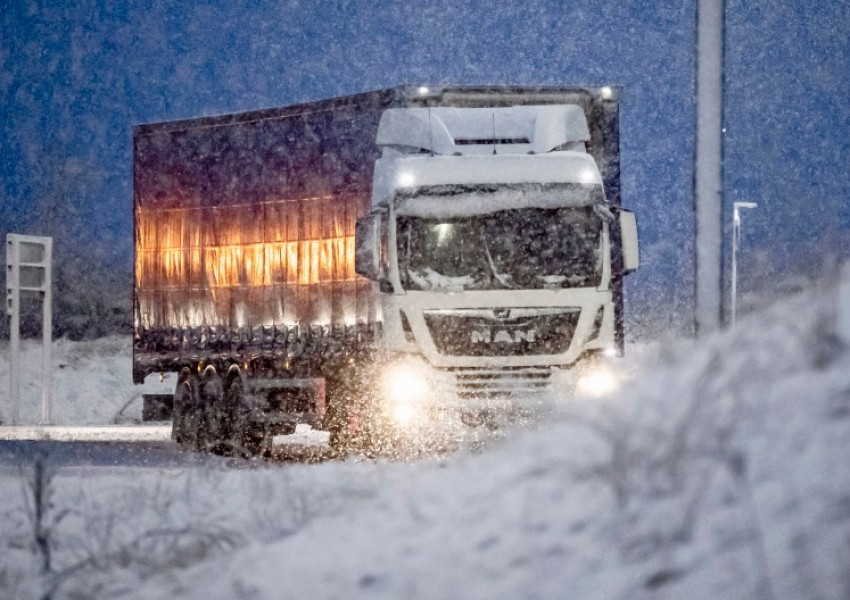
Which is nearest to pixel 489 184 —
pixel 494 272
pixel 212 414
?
pixel 494 272

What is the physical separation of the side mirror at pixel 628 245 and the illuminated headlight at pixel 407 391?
2.44 meters

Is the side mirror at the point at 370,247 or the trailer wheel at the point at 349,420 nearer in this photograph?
the side mirror at the point at 370,247

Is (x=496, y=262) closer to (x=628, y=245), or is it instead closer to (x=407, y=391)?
(x=628, y=245)

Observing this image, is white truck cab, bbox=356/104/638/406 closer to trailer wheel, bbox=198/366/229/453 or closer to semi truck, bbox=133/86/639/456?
semi truck, bbox=133/86/639/456

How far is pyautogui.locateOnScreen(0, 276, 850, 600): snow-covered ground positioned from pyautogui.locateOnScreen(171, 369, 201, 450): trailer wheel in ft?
37.0

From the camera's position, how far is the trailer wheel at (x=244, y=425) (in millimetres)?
17078

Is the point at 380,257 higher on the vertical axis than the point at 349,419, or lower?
higher

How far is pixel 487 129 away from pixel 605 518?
1035cm

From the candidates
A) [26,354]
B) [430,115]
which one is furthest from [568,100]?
[26,354]

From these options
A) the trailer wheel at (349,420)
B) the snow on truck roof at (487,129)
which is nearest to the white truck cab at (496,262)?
the snow on truck roof at (487,129)

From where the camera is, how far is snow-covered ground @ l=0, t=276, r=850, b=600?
3867mm

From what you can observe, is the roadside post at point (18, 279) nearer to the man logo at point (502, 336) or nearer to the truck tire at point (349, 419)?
the truck tire at point (349, 419)

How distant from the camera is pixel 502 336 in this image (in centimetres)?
1369

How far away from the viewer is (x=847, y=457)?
13.1 feet
